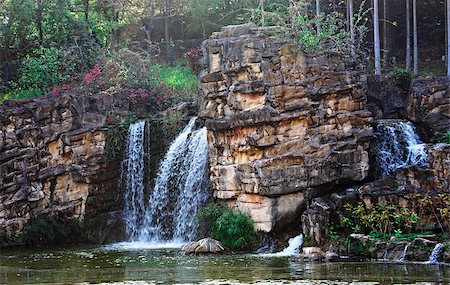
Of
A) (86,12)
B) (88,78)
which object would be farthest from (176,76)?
(88,78)

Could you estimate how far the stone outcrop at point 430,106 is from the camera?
82.5ft

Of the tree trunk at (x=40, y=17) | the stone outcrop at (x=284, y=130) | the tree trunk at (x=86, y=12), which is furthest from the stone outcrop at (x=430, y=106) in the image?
the tree trunk at (x=40, y=17)

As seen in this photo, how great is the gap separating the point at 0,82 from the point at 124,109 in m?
6.47

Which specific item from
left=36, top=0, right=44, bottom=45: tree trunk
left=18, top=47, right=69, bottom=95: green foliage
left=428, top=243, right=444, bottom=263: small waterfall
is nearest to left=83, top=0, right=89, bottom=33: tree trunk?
left=36, top=0, right=44, bottom=45: tree trunk

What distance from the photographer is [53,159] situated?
2645cm

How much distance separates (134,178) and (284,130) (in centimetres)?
654

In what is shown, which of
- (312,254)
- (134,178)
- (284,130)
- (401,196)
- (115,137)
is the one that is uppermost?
(115,137)

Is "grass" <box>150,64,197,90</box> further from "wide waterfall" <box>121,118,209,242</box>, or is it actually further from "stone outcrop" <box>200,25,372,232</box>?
Result: "stone outcrop" <box>200,25,372,232</box>

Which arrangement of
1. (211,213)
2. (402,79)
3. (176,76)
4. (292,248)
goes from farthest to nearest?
(176,76) < (402,79) < (211,213) < (292,248)

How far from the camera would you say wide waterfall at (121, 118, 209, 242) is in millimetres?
25078

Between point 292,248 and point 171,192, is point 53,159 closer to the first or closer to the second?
point 171,192

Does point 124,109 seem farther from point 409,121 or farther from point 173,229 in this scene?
point 409,121

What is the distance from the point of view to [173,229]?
2525cm

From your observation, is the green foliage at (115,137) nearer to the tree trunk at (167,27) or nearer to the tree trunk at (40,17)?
the tree trunk at (40,17)
